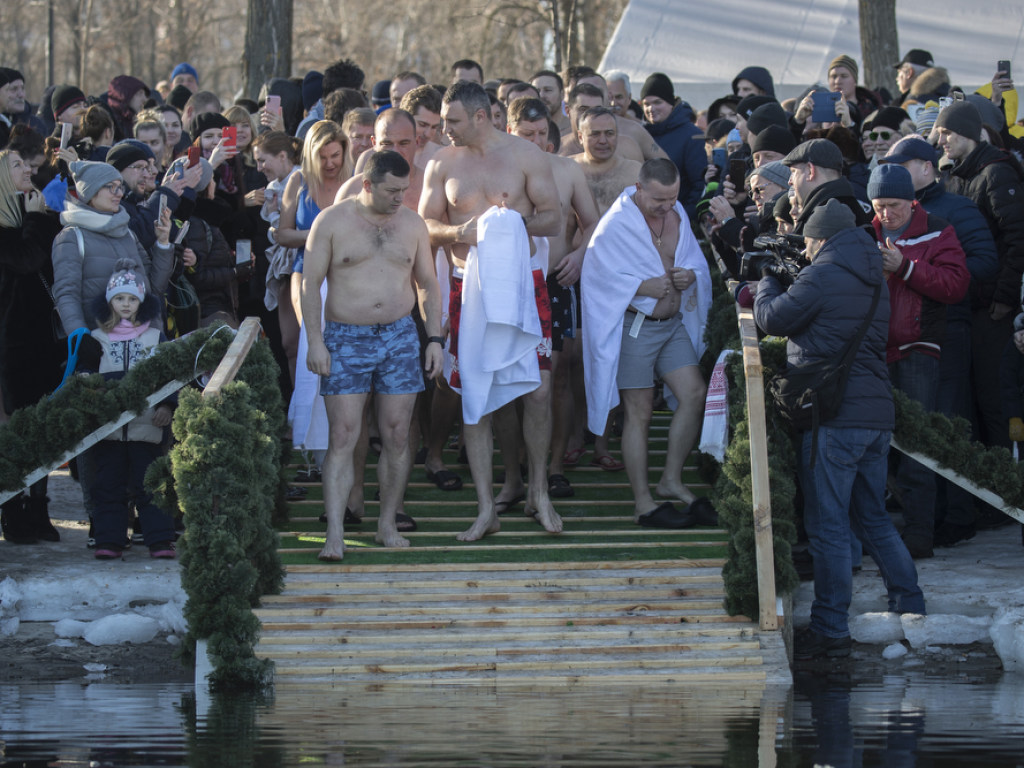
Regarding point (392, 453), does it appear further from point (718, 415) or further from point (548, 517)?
point (718, 415)

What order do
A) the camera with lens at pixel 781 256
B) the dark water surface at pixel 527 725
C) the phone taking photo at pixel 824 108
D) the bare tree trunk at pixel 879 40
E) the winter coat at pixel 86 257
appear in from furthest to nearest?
the bare tree trunk at pixel 879 40
the phone taking photo at pixel 824 108
the winter coat at pixel 86 257
the camera with lens at pixel 781 256
the dark water surface at pixel 527 725

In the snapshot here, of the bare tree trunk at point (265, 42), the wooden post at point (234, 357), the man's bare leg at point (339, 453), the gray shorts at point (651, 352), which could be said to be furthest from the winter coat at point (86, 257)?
the bare tree trunk at point (265, 42)

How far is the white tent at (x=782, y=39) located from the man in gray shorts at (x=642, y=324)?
10.6 meters

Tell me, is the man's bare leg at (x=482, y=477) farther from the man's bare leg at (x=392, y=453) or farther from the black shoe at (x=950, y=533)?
the black shoe at (x=950, y=533)

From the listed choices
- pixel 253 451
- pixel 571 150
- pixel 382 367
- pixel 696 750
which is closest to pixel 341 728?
pixel 696 750

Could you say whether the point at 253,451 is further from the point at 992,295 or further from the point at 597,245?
the point at 992,295

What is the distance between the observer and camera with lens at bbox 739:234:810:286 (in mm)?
7777

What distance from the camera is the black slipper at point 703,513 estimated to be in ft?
28.6

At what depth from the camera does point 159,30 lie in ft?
177

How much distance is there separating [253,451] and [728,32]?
48.0 ft

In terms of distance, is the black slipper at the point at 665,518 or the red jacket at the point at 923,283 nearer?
the red jacket at the point at 923,283

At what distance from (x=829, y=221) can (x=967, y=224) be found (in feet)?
5.61

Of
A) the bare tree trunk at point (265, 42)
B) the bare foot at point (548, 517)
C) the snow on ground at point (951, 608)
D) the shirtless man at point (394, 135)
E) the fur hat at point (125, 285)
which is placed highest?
the bare tree trunk at point (265, 42)

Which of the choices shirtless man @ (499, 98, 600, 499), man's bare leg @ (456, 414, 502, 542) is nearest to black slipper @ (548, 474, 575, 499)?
shirtless man @ (499, 98, 600, 499)
